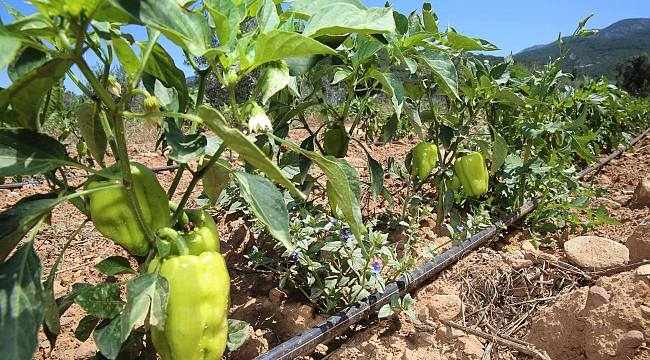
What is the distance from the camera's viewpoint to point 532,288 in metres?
1.52

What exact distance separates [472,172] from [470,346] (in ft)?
2.64

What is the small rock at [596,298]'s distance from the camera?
1.20 meters

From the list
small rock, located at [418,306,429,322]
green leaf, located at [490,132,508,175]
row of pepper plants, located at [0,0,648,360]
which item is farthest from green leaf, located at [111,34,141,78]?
green leaf, located at [490,132,508,175]

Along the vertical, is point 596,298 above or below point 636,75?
above

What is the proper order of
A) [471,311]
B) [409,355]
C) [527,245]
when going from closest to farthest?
[409,355] < [471,311] < [527,245]

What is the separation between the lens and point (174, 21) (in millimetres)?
509

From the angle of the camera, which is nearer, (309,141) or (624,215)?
(309,141)

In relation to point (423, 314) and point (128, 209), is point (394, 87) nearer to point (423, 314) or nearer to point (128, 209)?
point (128, 209)

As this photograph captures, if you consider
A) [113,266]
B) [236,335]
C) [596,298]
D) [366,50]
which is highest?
[366,50]

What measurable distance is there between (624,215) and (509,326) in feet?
4.37

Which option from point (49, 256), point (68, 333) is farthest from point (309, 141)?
point (49, 256)

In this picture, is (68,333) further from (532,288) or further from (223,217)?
(532,288)

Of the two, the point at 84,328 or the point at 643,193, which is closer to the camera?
the point at 84,328

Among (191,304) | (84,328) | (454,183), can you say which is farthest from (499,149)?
(84,328)
